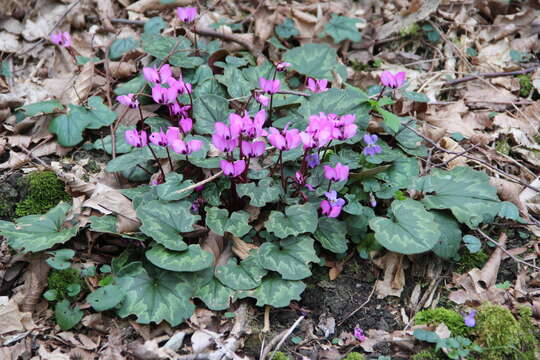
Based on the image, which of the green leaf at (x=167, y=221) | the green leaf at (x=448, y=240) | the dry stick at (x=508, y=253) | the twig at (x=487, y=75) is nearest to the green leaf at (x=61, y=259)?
the green leaf at (x=167, y=221)

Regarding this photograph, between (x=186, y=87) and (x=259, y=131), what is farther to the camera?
(x=186, y=87)

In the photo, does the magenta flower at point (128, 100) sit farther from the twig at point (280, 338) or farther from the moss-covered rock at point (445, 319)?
the moss-covered rock at point (445, 319)

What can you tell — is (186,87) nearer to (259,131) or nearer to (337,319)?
(259,131)

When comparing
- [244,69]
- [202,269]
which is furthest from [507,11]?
[202,269]

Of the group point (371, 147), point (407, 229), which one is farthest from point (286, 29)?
point (407, 229)

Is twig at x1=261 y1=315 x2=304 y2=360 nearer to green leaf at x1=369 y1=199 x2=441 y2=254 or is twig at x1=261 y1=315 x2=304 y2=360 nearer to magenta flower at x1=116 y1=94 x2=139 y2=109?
green leaf at x1=369 y1=199 x2=441 y2=254

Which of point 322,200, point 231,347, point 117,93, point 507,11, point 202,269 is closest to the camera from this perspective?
point 231,347

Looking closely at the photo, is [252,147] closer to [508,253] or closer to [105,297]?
[105,297]
